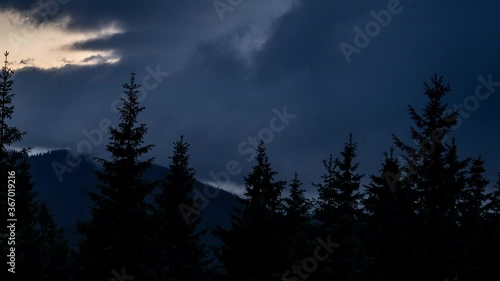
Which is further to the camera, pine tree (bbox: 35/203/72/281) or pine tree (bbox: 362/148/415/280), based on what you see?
pine tree (bbox: 35/203/72/281)

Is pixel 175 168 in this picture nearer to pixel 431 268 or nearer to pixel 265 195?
pixel 265 195

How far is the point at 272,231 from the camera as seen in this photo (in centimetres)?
2875

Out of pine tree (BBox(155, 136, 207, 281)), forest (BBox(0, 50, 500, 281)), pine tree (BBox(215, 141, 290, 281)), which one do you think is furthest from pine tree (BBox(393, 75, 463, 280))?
pine tree (BBox(155, 136, 207, 281))

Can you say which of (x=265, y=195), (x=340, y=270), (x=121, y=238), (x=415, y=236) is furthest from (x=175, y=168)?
(x=415, y=236)

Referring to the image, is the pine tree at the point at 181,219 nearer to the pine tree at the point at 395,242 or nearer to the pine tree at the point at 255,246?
the pine tree at the point at 255,246

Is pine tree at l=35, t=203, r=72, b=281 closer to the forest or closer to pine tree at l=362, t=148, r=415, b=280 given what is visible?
the forest

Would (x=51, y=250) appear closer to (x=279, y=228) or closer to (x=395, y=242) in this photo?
(x=279, y=228)

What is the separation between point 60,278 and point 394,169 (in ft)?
127

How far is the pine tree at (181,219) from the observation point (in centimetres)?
3487

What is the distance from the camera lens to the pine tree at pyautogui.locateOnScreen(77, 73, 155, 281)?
85.3 feet

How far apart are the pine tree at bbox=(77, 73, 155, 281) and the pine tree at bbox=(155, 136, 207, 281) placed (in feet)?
24.3

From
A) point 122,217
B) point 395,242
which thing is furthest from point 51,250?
point 395,242

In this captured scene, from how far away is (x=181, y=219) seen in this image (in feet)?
117

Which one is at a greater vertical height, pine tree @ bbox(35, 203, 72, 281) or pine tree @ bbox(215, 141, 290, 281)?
pine tree @ bbox(35, 203, 72, 281)
